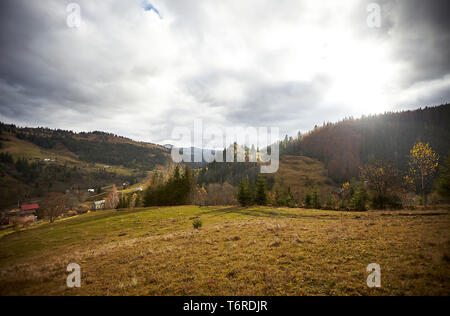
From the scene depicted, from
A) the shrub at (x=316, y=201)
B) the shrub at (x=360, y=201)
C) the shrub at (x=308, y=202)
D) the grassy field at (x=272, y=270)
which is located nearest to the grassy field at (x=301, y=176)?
the shrub at (x=308, y=202)

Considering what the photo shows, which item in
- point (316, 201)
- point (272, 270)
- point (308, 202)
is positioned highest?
point (272, 270)

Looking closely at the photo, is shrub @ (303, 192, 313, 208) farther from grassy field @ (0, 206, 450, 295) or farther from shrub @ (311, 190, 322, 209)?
grassy field @ (0, 206, 450, 295)

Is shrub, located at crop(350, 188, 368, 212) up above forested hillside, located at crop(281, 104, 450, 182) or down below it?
below

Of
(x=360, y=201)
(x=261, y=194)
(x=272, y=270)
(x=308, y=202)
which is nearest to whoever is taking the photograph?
(x=272, y=270)

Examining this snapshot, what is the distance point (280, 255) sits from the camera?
10.7 m

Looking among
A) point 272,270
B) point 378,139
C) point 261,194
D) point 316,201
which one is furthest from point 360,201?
point 378,139

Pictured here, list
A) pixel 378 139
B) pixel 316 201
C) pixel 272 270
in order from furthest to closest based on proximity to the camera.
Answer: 1. pixel 378 139
2. pixel 316 201
3. pixel 272 270

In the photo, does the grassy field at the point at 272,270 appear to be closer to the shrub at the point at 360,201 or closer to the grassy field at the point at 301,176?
the shrub at the point at 360,201

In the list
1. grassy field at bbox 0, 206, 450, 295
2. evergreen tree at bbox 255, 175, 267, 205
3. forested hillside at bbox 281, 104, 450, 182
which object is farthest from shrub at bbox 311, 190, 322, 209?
forested hillside at bbox 281, 104, 450, 182

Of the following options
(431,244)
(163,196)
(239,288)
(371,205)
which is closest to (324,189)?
(371,205)

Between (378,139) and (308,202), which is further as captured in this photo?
(378,139)

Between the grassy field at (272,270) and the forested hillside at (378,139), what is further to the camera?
the forested hillside at (378,139)

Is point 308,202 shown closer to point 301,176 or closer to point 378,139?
point 301,176
